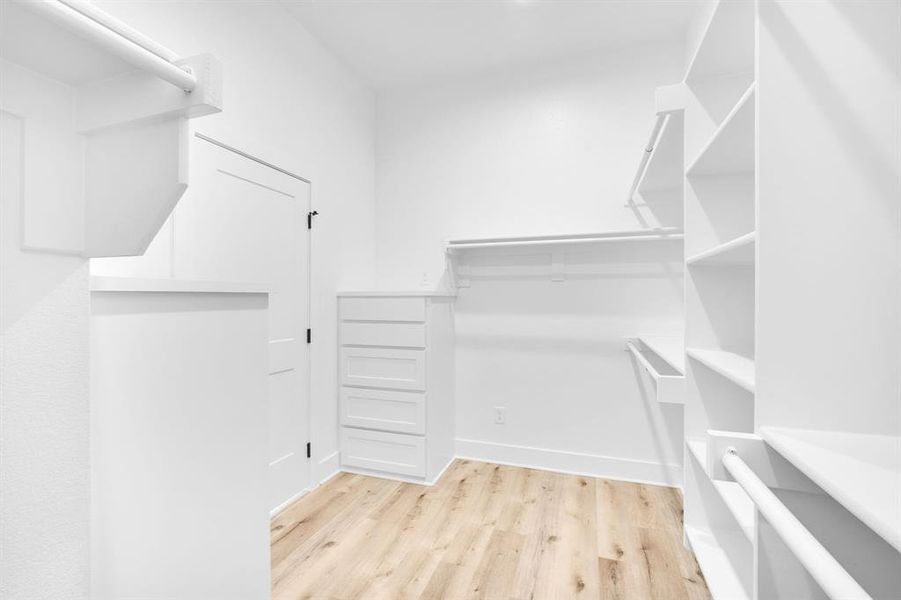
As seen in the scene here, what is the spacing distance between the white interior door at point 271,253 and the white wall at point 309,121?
0.08m

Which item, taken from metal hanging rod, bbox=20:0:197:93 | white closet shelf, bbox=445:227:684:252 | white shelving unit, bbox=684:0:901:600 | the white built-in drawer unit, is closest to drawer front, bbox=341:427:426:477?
the white built-in drawer unit

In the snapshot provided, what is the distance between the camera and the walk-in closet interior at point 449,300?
27.5 inches

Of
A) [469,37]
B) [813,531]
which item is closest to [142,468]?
[813,531]

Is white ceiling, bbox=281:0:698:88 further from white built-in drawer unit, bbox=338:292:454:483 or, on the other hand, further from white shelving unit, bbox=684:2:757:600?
white built-in drawer unit, bbox=338:292:454:483

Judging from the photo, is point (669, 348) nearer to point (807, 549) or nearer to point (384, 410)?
point (384, 410)

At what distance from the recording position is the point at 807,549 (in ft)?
1.78

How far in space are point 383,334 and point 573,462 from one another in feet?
4.66

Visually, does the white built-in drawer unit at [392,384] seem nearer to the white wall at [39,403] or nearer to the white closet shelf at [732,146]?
the white closet shelf at [732,146]

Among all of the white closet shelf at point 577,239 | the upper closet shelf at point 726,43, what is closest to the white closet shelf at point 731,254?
the white closet shelf at point 577,239

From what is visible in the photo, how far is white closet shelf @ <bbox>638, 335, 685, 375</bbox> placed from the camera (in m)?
1.74

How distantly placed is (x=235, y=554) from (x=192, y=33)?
1921 millimetres

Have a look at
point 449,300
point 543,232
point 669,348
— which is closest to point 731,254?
point 669,348

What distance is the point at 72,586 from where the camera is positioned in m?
0.71

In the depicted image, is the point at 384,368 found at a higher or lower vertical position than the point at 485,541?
higher
